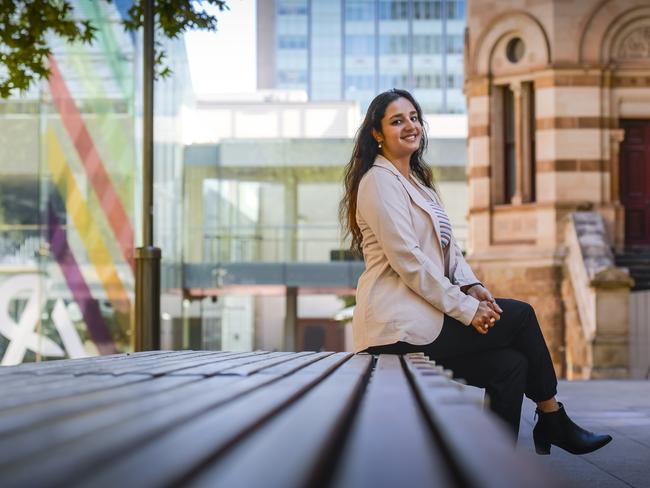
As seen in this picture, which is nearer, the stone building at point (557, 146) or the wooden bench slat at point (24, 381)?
the wooden bench slat at point (24, 381)

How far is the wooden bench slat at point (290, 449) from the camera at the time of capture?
1.27 m

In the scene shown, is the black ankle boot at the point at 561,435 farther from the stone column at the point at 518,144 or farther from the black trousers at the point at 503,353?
the stone column at the point at 518,144

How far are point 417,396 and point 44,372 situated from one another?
1.63m

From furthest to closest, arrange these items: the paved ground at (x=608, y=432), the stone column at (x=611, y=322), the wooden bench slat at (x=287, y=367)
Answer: the stone column at (x=611, y=322), the paved ground at (x=608, y=432), the wooden bench slat at (x=287, y=367)

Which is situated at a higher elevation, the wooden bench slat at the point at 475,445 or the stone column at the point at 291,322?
the wooden bench slat at the point at 475,445

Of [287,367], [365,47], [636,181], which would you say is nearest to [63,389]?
[287,367]

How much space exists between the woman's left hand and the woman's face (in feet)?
2.40

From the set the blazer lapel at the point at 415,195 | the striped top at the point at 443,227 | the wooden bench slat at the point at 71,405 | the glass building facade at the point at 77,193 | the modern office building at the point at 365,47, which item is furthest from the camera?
the modern office building at the point at 365,47

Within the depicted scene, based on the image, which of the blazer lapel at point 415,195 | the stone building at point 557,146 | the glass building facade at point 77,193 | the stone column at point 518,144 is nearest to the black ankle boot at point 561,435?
the blazer lapel at point 415,195

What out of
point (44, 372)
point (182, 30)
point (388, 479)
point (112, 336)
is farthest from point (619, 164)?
point (388, 479)

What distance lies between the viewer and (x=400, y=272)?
4.85m

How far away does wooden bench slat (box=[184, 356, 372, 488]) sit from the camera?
1.27m

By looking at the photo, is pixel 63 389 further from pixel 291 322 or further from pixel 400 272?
pixel 291 322

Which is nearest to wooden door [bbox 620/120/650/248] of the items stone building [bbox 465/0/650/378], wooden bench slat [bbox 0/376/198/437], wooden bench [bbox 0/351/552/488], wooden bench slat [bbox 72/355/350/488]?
stone building [bbox 465/0/650/378]
